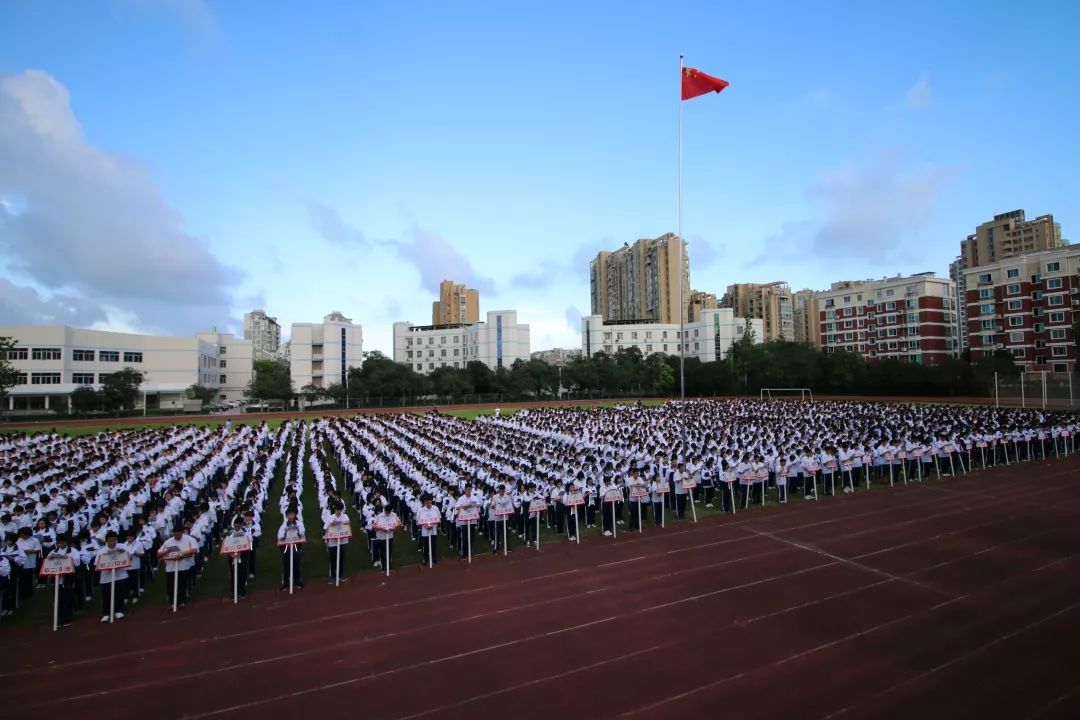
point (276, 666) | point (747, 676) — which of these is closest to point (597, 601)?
point (747, 676)

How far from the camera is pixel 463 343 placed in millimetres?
90500

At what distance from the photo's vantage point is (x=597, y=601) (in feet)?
26.7

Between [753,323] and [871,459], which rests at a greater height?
[753,323]

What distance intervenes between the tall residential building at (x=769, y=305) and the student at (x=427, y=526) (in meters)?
115

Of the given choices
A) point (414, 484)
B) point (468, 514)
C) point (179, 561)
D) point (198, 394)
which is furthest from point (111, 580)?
point (198, 394)

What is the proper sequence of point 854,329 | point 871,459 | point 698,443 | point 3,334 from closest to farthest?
point 871,459, point 698,443, point 3,334, point 854,329

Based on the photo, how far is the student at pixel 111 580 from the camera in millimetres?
7777

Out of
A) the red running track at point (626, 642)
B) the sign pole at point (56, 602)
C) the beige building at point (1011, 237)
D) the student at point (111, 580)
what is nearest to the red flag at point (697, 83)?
the red running track at point (626, 642)

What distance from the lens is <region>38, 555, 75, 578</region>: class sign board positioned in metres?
7.53

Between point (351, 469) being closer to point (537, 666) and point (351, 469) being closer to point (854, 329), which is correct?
point (537, 666)

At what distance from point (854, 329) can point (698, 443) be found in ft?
210

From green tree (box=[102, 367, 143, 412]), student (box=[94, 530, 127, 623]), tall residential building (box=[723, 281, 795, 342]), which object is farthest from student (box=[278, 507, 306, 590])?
tall residential building (box=[723, 281, 795, 342])

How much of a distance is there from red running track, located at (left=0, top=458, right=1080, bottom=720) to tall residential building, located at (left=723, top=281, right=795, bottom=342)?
373 ft

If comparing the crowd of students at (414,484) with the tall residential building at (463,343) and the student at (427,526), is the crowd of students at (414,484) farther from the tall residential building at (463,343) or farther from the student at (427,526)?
the tall residential building at (463,343)
